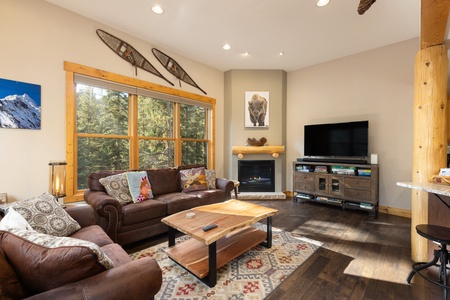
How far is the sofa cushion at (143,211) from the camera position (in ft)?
8.30

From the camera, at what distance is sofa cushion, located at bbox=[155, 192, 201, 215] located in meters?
2.94

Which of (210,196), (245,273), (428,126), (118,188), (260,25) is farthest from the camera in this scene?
(210,196)

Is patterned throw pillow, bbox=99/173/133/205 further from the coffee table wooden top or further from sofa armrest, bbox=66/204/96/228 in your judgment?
the coffee table wooden top

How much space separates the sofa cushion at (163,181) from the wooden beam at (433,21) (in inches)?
149

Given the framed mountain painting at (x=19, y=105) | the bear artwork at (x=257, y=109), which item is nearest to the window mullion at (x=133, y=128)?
the framed mountain painting at (x=19, y=105)

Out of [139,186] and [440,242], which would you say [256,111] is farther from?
[440,242]

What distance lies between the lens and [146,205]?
2729 mm

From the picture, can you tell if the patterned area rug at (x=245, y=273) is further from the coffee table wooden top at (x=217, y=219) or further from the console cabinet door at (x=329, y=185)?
the console cabinet door at (x=329, y=185)

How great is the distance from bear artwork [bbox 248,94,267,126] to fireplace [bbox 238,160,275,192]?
1.00m

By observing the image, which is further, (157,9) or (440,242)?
(157,9)

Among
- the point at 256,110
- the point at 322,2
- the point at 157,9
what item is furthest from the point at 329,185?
the point at 157,9

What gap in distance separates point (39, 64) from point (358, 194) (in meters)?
5.45

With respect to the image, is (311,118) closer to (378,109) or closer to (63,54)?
(378,109)

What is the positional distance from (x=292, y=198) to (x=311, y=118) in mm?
1976
